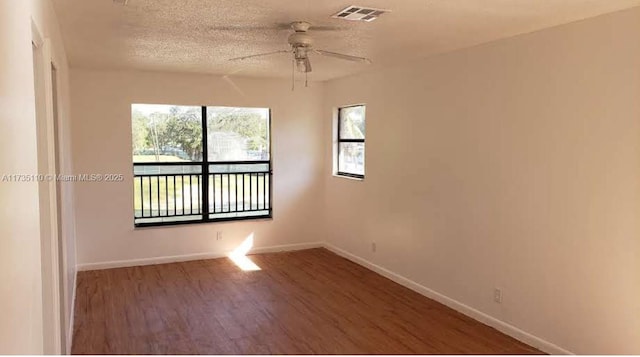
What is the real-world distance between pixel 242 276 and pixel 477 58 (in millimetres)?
3320

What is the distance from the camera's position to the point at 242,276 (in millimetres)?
5406

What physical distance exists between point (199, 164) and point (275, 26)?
314 centimetres

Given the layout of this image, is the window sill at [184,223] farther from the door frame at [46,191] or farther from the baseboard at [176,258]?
the door frame at [46,191]

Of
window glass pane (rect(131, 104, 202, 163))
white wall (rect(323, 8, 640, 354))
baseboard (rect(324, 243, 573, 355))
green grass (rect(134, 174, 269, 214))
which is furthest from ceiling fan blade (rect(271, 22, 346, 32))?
green grass (rect(134, 174, 269, 214))

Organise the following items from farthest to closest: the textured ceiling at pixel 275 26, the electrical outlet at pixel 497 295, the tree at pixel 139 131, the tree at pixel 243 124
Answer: the tree at pixel 243 124
the tree at pixel 139 131
the electrical outlet at pixel 497 295
the textured ceiling at pixel 275 26

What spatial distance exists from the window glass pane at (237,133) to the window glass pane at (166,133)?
0.59 ft

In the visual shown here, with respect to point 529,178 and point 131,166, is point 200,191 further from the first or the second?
point 529,178

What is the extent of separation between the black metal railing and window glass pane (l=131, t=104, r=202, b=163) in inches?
4.4

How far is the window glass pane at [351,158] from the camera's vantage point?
603 centimetres

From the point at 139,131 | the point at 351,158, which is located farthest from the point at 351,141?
the point at 139,131

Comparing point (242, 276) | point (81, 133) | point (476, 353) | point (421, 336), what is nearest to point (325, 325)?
point (421, 336)

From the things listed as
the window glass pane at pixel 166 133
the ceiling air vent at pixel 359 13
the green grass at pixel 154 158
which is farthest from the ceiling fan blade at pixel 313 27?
the green grass at pixel 154 158

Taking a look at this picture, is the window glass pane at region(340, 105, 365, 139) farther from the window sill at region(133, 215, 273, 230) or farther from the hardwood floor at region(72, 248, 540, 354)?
the hardwood floor at region(72, 248, 540, 354)

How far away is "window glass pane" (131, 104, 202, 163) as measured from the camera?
5.81 metres
